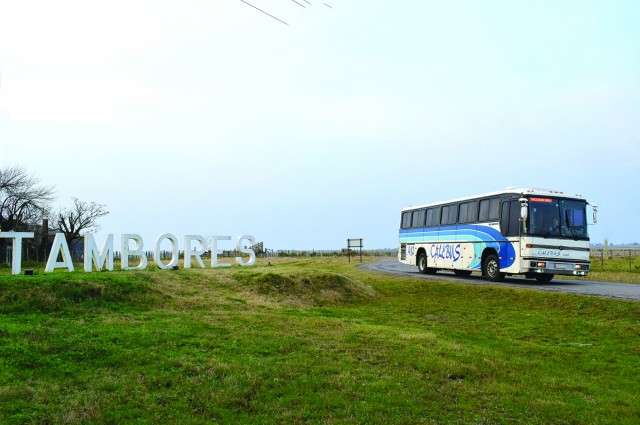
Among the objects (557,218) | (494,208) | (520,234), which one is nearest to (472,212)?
(494,208)

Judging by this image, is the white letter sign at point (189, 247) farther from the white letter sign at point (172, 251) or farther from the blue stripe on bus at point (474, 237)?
the blue stripe on bus at point (474, 237)

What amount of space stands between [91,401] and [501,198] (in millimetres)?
20056

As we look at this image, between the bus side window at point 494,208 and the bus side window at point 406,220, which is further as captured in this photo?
the bus side window at point 406,220

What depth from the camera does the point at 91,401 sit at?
282 inches

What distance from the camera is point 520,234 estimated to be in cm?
2206

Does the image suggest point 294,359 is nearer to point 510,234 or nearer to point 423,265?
point 510,234

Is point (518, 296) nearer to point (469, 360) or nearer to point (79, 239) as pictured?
point (469, 360)

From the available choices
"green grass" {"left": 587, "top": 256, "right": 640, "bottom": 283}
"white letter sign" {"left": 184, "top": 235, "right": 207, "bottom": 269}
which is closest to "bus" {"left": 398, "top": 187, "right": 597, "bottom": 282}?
"green grass" {"left": 587, "top": 256, "right": 640, "bottom": 283}

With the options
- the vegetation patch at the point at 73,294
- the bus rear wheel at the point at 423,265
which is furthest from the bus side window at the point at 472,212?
the vegetation patch at the point at 73,294

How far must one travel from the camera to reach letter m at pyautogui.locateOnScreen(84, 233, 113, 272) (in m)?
20.4

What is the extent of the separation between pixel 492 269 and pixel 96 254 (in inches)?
666

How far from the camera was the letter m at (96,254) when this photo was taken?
20406 millimetres

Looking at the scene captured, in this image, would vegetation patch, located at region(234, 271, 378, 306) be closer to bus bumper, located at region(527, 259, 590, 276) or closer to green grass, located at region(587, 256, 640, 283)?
bus bumper, located at region(527, 259, 590, 276)

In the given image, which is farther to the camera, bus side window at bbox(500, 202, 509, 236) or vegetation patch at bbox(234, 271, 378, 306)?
bus side window at bbox(500, 202, 509, 236)
